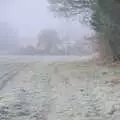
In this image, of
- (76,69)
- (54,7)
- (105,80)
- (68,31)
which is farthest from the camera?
(54,7)

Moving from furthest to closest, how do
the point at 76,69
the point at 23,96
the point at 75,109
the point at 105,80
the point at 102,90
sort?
the point at 76,69 < the point at 105,80 < the point at 102,90 < the point at 23,96 < the point at 75,109

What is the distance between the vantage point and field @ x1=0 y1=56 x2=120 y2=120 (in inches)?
161

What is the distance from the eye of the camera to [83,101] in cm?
493

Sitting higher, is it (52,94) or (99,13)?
(99,13)

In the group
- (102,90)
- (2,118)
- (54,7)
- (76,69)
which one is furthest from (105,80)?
(54,7)

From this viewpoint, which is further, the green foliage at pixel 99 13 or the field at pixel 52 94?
the green foliage at pixel 99 13

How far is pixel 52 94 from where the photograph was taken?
18.3 feet

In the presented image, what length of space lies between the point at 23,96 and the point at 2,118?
145cm

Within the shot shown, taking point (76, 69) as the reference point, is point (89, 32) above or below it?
above

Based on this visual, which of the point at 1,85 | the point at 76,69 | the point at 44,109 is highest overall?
the point at 44,109

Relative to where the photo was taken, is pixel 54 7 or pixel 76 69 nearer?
pixel 76 69

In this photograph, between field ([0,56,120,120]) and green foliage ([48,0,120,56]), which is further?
green foliage ([48,0,120,56])

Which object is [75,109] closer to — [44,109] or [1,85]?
[44,109]

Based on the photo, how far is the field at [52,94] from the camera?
410cm
